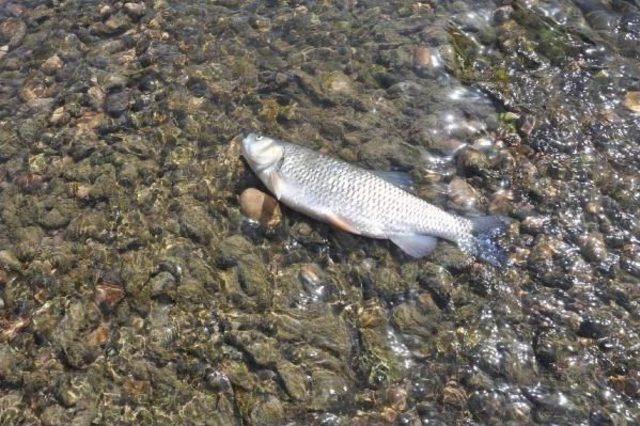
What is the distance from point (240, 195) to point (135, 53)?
2568 mm

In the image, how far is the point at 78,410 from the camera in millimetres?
4352

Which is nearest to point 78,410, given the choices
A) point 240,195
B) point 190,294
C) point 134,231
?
point 190,294

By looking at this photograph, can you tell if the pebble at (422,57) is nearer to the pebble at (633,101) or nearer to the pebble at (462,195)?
the pebble at (462,195)

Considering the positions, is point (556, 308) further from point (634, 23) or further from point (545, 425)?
point (634, 23)

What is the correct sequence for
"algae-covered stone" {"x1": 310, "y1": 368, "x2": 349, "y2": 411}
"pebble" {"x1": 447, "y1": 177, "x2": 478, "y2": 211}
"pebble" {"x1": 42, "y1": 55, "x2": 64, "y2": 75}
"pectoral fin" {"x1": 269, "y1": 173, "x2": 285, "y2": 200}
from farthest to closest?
"pebble" {"x1": 42, "y1": 55, "x2": 64, "y2": 75}, "pebble" {"x1": 447, "y1": 177, "x2": 478, "y2": 211}, "pectoral fin" {"x1": 269, "y1": 173, "x2": 285, "y2": 200}, "algae-covered stone" {"x1": 310, "y1": 368, "x2": 349, "y2": 411}

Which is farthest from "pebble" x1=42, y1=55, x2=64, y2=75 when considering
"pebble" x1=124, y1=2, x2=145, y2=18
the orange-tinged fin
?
the orange-tinged fin

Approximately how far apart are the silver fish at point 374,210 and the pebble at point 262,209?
0.41 feet

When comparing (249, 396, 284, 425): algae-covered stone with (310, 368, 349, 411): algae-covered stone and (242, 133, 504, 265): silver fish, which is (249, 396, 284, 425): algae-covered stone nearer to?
(310, 368, 349, 411): algae-covered stone

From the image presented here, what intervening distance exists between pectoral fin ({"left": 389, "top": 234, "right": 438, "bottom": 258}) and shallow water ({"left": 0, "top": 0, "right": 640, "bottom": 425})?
0.36 feet

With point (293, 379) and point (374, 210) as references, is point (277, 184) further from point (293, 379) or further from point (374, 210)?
point (293, 379)

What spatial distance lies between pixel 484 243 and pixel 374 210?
97 cm

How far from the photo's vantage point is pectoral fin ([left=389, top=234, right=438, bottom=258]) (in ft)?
16.9

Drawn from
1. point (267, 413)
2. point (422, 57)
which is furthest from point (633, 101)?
point (267, 413)

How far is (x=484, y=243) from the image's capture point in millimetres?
5145
